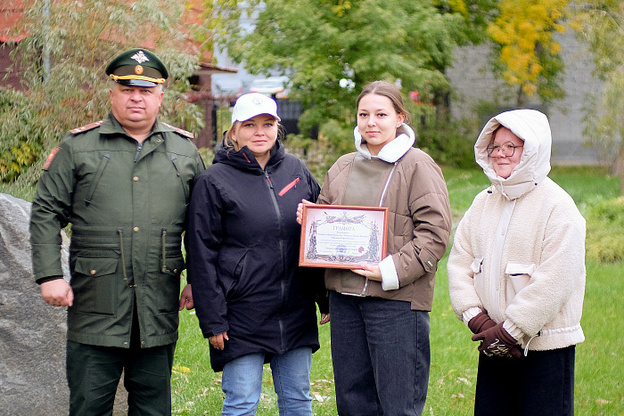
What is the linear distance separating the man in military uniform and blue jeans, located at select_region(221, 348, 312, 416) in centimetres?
38

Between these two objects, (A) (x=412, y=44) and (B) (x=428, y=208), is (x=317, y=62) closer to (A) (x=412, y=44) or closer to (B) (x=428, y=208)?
(A) (x=412, y=44)

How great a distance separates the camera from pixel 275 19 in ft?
50.9

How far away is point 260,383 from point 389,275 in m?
1.03

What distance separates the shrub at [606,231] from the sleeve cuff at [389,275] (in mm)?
7517

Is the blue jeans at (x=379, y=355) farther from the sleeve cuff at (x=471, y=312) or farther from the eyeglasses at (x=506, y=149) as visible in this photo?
the eyeglasses at (x=506, y=149)

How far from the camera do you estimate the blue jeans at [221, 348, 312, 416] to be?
3861 millimetres

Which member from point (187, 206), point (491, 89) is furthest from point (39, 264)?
point (491, 89)

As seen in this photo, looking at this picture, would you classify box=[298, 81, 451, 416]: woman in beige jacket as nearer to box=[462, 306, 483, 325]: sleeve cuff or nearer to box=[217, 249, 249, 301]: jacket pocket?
box=[462, 306, 483, 325]: sleeve cuff

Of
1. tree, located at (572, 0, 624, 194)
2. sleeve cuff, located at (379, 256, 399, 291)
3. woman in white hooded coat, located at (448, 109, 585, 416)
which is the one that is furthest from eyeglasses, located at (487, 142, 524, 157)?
tree, located at (572, 0, 624, 194)

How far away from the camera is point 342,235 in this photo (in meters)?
3.73

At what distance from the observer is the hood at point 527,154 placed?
132 inches

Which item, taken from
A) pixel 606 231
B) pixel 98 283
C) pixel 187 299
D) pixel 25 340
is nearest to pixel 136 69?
pixel 98 283

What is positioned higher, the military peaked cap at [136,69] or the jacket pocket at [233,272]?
the military peaked cap at [136,69]

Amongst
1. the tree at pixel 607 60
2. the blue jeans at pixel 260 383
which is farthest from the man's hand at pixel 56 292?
the tree at pixel 607 60
